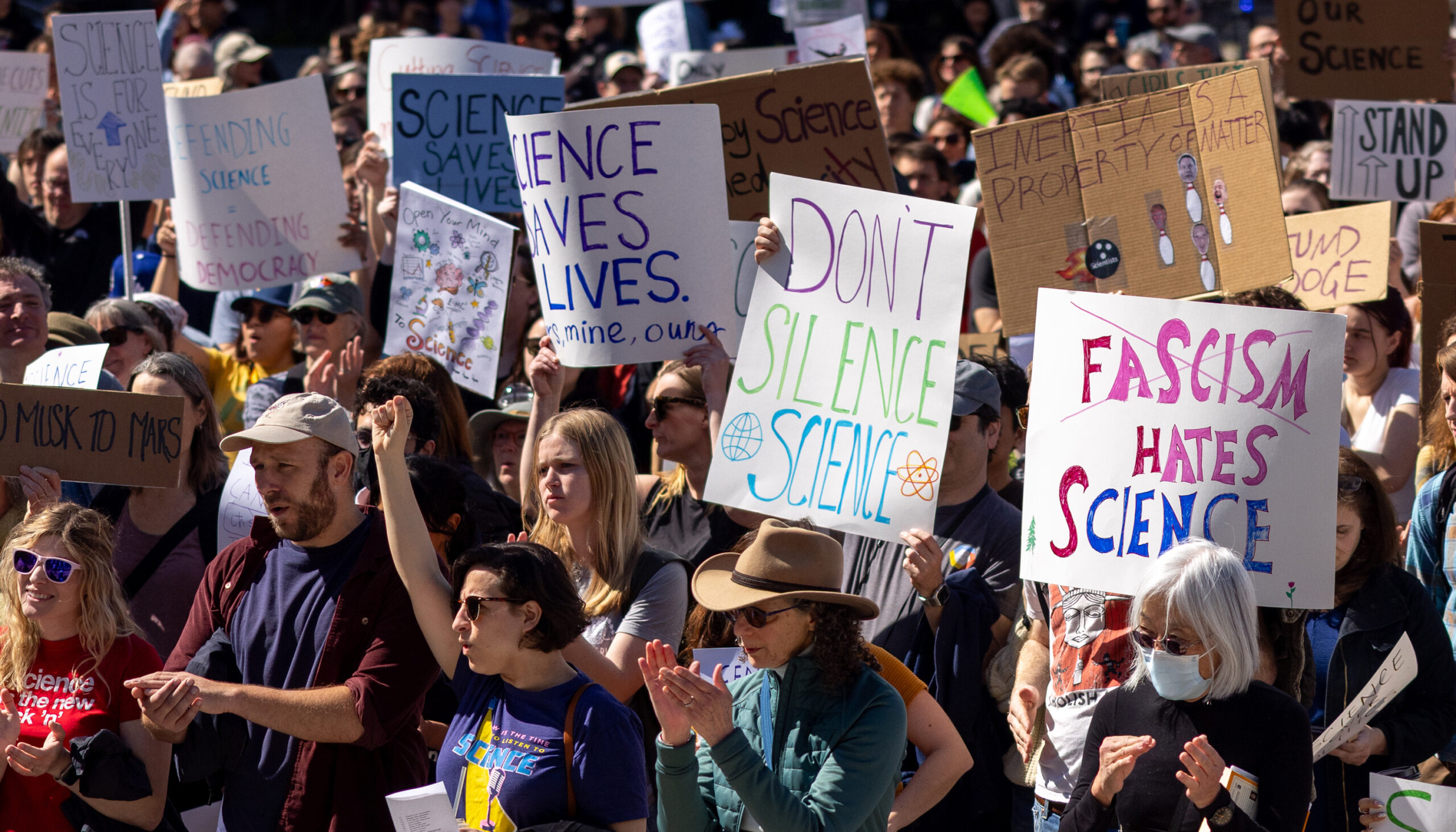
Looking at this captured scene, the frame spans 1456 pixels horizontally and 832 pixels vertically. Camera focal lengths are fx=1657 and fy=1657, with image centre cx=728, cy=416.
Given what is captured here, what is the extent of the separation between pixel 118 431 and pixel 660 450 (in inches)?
65.6

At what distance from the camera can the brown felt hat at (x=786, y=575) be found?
3.68 meters

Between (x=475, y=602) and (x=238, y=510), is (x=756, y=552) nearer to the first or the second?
(x=475, y=602)

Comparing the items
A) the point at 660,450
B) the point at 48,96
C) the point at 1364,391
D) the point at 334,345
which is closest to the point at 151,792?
the point at 660,450

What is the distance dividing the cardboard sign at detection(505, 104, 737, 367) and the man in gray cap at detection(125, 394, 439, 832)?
1.31m

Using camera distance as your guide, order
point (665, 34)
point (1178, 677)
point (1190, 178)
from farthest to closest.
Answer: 1. point (665, 34)
2. point (1190, 178)
3. point (1178, 677)

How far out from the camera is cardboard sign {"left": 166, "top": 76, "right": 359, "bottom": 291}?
7.66 m

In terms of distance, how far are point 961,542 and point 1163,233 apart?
1439 millimetres

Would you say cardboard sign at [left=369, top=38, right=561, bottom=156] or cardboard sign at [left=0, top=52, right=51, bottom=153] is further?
cardboard sign at [left=0, top=52, right=51, bottom=153]

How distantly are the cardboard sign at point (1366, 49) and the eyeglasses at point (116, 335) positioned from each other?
5653 mm

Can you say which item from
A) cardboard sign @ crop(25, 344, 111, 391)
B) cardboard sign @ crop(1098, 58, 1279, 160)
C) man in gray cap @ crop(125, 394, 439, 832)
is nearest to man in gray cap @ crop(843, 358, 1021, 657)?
man in gray cap @ crop(125, 394, 439, 832)

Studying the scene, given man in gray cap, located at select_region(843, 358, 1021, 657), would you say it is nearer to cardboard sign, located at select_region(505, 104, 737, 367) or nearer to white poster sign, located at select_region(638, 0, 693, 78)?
cardboard sign, located at select_region(505, 104, 737, 367)

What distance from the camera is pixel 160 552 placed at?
4984mm

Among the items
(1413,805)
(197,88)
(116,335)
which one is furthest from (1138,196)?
(197,88)

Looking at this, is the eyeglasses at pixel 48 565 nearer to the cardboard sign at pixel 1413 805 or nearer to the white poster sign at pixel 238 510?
the white poster sign at pixel 238 510
